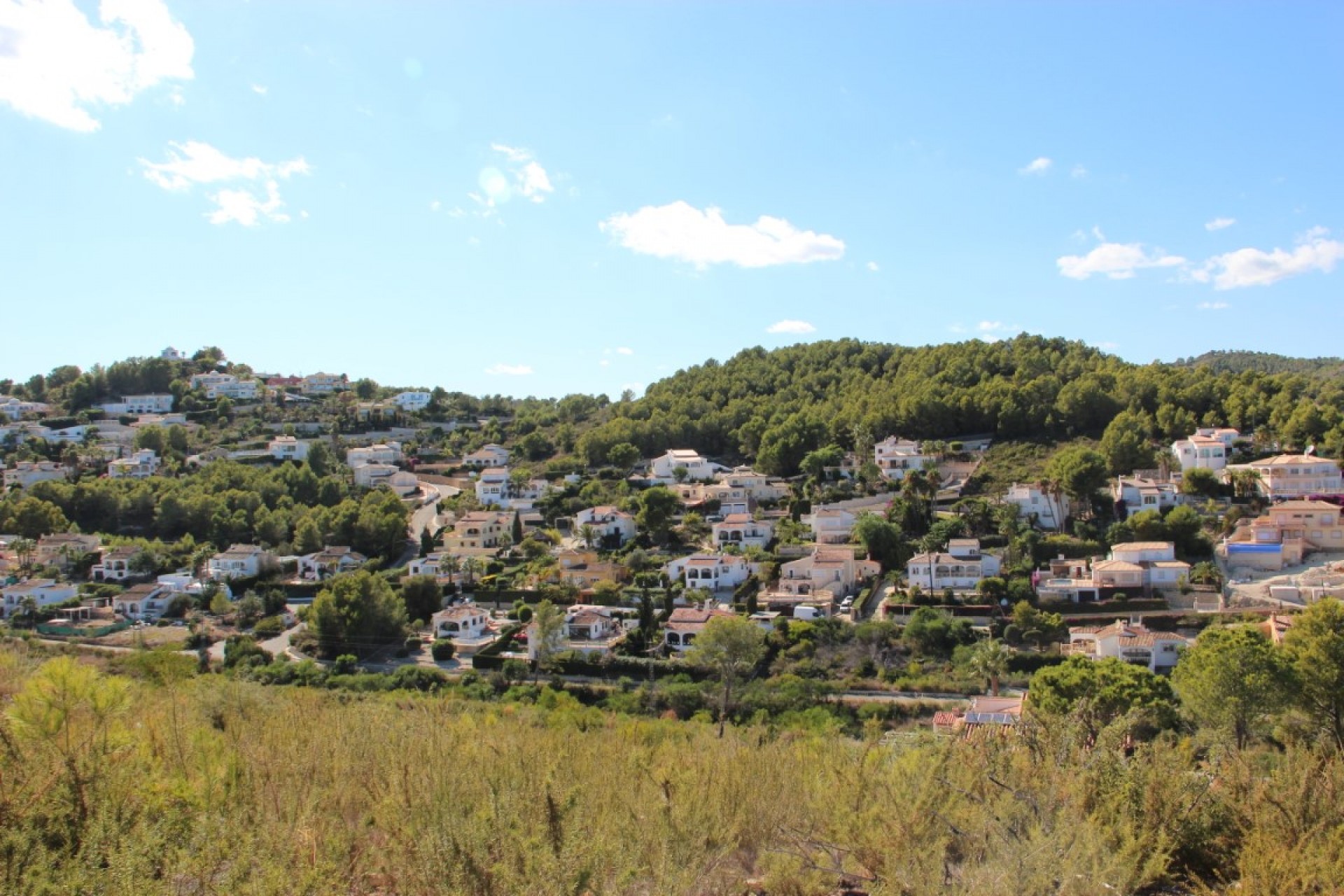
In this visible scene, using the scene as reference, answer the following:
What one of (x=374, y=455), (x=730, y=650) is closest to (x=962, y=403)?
(x=730, y=650)

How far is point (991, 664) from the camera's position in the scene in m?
20.7

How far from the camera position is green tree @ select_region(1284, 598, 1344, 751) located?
1603 cm

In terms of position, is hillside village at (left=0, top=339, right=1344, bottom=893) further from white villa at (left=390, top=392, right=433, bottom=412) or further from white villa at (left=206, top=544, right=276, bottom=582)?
white villa at (left=390, top=392, right=433, bottom=412)

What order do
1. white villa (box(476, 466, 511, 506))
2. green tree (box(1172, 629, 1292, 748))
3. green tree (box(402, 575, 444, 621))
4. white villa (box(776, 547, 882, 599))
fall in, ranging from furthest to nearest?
white villa (box(476, 466, 511, 506)) < green tree (box(402, 575, 444, 621)) < white villa (box(776, 547, 882, 599)) < green tree (box(1172, 629, 1292, 748))

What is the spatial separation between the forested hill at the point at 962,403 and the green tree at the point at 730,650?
77.1 feet

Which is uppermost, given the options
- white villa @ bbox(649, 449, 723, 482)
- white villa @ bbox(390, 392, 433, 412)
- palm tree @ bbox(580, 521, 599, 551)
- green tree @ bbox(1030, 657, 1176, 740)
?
white villa @ bbox(390, 392, 433, 412)

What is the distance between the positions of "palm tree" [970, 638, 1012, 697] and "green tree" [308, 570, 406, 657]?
642 inches

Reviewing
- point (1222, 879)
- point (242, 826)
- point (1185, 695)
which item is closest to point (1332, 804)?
point (1222, 879)

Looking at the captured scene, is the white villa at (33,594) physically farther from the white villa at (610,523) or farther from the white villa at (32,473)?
the white villa at (610,523)

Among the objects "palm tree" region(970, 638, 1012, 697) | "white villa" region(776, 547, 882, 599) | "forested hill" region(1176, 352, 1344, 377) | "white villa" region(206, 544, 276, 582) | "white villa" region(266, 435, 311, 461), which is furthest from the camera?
"forested hill" region(1176, 352, 1344, 377)

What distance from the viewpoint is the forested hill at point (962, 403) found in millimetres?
42656

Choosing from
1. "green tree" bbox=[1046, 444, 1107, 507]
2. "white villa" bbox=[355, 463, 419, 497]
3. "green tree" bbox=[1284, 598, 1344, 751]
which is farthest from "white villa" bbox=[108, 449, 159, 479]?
"green tree" bbox=[1284, 598, 1344, 751]

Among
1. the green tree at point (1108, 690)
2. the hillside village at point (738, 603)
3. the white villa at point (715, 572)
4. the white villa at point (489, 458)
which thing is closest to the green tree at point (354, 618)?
the hillside village at point (738, 603)

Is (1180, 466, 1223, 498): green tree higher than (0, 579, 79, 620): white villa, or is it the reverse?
(1180, 466, 1223, 498): green tree
